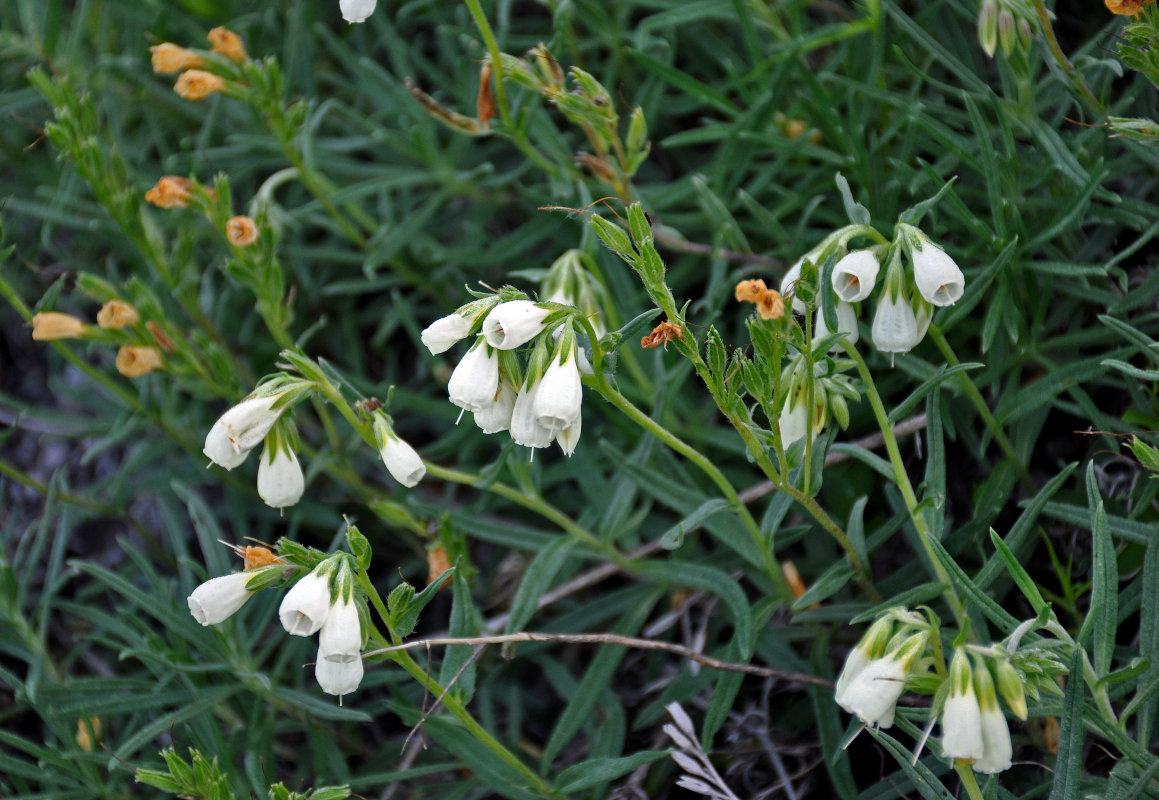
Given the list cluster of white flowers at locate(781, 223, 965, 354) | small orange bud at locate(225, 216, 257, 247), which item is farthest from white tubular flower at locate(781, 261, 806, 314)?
small orange bud at locate(225, 216, 257, 247)

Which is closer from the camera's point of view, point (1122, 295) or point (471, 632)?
point (471, 632)

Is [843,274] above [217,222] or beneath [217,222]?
above

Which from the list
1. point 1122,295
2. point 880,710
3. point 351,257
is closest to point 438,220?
point 351,257

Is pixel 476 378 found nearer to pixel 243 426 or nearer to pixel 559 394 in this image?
pixel 559 394

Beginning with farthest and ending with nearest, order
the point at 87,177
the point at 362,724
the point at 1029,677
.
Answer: the point at 362,724 → the point at 87,177 → the point at 1029,677

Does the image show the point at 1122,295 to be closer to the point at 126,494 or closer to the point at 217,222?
the point at 217,222

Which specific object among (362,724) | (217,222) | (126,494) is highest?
(217,222)

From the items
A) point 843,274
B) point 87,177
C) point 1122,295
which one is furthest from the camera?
point 87,177

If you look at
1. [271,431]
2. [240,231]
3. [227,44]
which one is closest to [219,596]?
[271,431]
